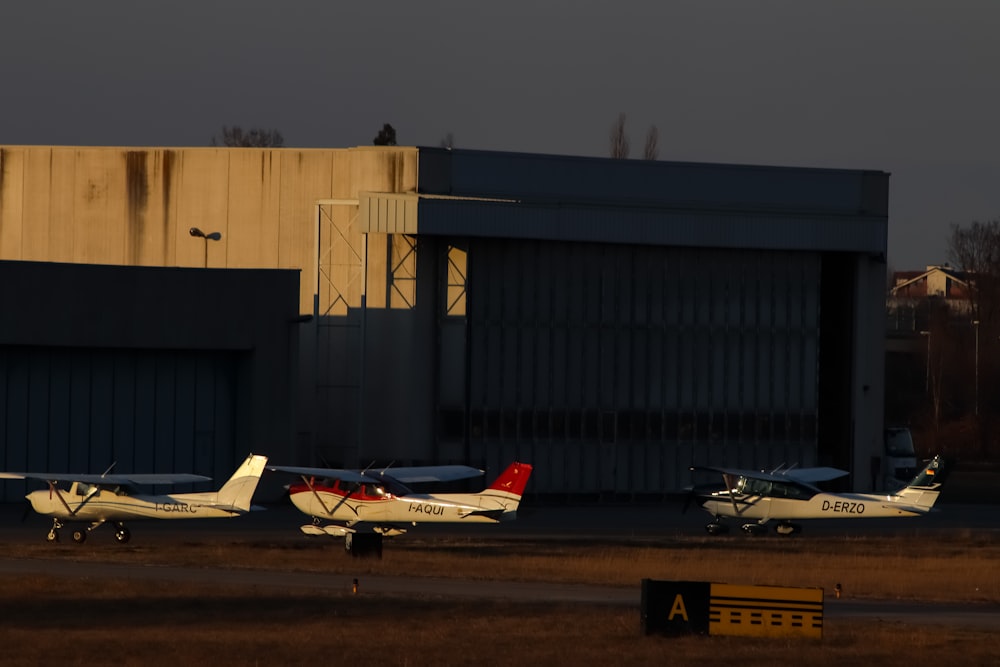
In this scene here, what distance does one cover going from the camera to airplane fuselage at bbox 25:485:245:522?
37.8m

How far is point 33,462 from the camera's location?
5072 centimetres

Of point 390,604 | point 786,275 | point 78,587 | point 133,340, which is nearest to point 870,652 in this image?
point 390,604

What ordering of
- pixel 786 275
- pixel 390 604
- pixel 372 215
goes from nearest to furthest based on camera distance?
pixel 390 604
pixel 372 215
pixel 786 275

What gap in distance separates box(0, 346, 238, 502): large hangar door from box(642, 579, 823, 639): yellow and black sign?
32200 millimetres

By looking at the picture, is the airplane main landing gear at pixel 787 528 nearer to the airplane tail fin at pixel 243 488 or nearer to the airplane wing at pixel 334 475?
the airplane wing at pixel 334 475

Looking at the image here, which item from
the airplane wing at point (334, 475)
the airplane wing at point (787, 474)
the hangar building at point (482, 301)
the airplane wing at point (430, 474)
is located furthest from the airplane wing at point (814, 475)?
the airplane wing at point (334, 475)

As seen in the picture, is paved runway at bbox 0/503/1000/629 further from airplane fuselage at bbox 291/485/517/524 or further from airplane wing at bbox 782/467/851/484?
airplane wing at bbox 782/467/851/484

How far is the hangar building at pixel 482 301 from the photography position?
54.0 m

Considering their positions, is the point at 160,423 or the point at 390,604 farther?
the point at 160,423

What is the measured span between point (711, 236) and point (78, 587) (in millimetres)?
35043

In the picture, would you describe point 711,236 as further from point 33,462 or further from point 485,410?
point 33,462

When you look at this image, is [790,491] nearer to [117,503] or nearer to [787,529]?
[787,529]

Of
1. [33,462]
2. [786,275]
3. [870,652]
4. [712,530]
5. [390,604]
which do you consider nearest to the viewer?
[870,652]

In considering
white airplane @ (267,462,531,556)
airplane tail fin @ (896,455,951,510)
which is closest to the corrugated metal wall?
white airplane @ (267,462,531,556)
